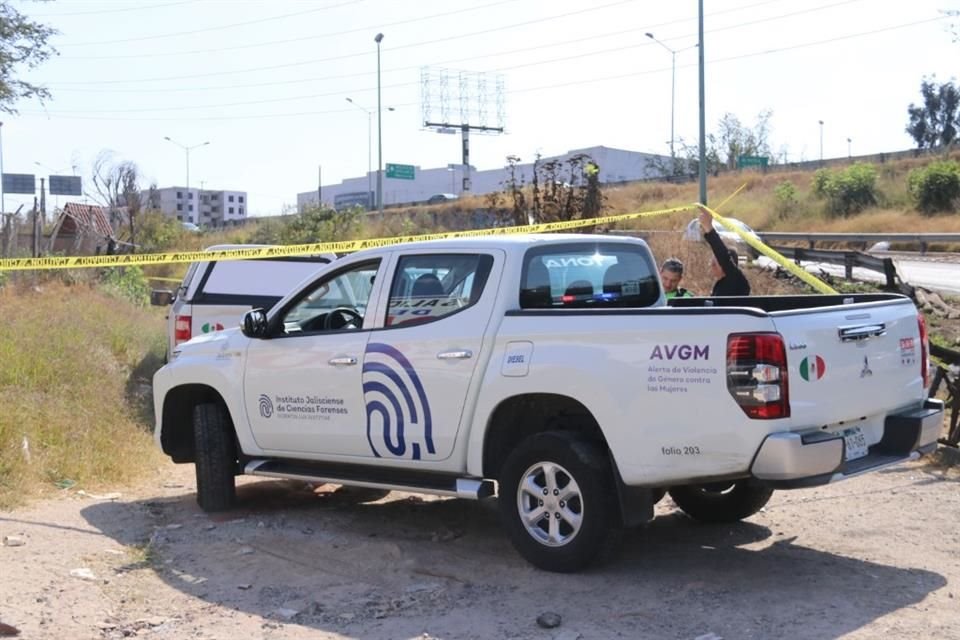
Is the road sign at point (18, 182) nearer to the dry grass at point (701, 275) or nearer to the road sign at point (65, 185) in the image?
the road sign at point (65, 185)

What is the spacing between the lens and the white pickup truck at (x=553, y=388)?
543 centimetres

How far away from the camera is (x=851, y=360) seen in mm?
5738

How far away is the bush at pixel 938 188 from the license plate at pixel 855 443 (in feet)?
140

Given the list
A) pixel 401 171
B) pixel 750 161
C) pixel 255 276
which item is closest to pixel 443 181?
pixel 401 171

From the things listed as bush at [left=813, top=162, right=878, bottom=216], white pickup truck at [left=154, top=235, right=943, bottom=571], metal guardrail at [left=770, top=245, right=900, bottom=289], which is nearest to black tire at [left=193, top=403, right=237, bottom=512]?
white pickup truck at [left=154, top=235, right=943, bottom=571]

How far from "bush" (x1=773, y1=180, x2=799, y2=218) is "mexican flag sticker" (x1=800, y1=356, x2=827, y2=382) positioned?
47.2 metres

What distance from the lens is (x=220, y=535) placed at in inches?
287

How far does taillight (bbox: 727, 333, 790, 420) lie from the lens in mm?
5309

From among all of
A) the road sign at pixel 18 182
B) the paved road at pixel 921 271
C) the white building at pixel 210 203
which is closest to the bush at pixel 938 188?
the paved road at pixel 921 271

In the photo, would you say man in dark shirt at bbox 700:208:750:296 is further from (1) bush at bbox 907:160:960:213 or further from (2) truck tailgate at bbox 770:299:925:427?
(1) bush at bbox 907:160:960:213

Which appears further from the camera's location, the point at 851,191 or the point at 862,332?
the point at 851,191

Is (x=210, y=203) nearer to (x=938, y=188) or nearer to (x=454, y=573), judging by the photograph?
(x=938, y=188)

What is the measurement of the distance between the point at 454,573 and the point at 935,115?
94506mm

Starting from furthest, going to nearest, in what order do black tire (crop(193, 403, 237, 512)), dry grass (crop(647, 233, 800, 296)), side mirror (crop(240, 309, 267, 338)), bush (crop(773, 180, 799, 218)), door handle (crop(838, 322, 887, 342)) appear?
1. bush (crop(773, 180, 799, 218))
2. dry grass (crop(647, 233, 800, 296))
3. black tire (crop(193, 403, 237, 512))
4. side mirror (crop(240, 309, 267, 338))
5. door handle (crop(838, 322, 887, 342))
